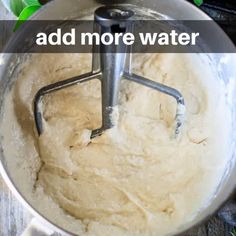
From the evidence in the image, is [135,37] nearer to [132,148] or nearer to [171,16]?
[171,16]

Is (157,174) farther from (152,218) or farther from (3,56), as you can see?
(3,56)

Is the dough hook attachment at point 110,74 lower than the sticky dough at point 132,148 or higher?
higher

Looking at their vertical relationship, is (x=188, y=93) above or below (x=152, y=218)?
above

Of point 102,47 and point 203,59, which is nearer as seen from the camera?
point 102,47

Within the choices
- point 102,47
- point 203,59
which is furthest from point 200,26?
point 102,47

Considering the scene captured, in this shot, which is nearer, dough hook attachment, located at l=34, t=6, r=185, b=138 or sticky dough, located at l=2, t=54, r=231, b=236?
dough hook attachment, located at l=34, t=6, r=185, b=138

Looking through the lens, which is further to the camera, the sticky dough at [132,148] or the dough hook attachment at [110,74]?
the sticky dough at [132,148]
